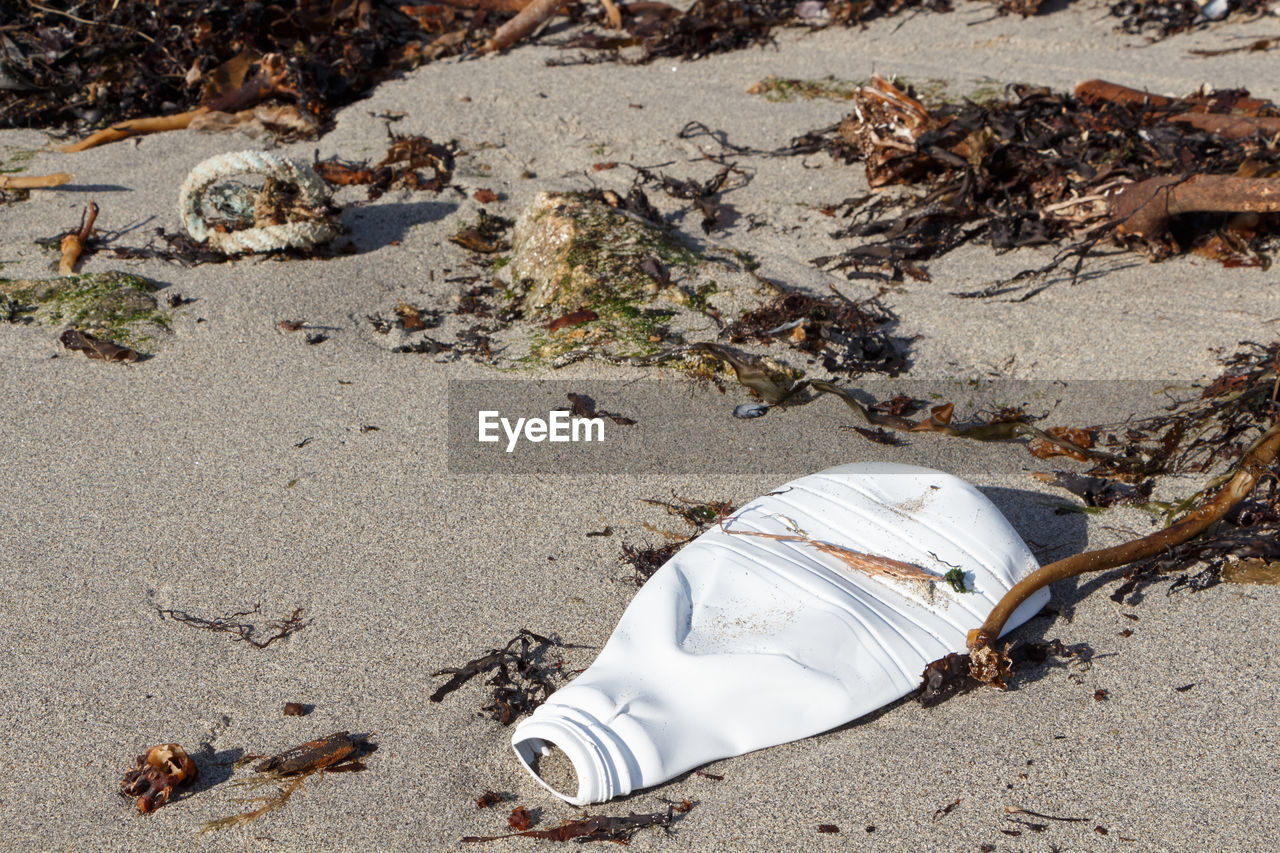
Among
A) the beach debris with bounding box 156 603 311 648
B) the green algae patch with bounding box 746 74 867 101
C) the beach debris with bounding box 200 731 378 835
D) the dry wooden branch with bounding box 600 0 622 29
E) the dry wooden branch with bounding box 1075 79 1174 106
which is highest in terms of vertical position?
the dry wooden branch with bounding box 600 0 622 29

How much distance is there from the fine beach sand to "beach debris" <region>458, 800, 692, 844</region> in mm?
24

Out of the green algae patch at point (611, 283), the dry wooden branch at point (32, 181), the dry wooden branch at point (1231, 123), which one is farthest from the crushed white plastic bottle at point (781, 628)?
the dry wooden branch at point (32, 181)

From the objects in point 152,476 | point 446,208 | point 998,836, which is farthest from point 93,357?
point 998,836

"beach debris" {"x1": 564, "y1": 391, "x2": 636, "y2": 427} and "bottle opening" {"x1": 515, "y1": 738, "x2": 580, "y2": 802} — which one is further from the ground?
"beach debris" {"x1": 564, "y1": 391, "x2": 636, "y2": 427}

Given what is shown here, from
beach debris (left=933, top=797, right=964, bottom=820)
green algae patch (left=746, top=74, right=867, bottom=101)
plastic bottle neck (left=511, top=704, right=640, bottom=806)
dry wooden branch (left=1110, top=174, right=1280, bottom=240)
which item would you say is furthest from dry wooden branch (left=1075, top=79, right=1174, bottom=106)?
plastic bottle neck (left=511, top=704, right=640, bottom=806)

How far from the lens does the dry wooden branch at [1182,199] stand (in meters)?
3.79

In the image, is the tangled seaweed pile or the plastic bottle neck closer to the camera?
the plastic bottle neck

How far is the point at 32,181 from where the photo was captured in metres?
4.70

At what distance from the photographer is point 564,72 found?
579cm

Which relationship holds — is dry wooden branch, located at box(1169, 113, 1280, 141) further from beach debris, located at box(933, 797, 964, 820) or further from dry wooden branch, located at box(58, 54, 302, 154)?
dry wooden branch, located at box(58, 54, 302, 154)

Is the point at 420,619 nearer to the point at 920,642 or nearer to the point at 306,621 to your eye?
the point at 306,621

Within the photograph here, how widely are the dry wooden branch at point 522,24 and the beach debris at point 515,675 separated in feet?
15.2

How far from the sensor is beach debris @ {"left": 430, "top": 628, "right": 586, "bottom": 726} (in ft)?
7.57

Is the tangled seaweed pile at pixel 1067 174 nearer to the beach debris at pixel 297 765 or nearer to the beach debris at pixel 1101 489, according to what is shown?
the beach debris at pixel 1101 489
